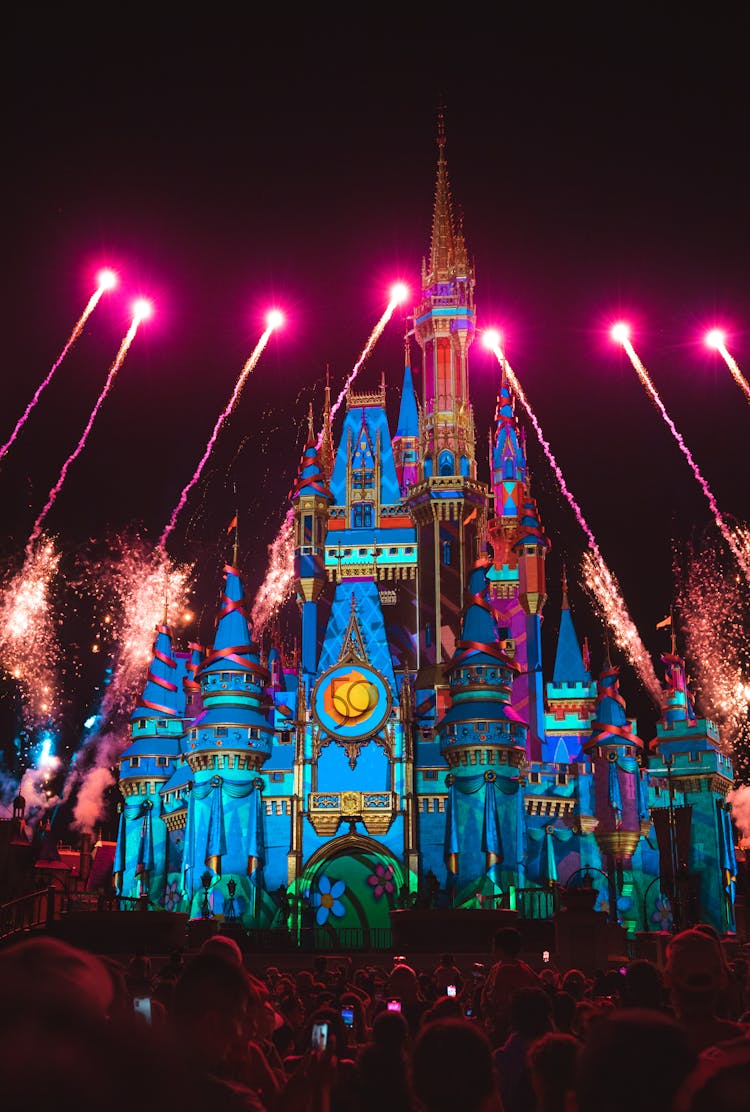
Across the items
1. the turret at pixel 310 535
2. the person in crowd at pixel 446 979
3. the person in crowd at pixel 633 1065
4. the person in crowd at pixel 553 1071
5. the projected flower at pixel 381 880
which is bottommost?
the person in crowd at pixel 553 1071

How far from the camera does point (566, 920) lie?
127 ft

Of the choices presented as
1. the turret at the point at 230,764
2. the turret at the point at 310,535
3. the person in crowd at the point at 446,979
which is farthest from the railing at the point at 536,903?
the person in crowd at the point at 446,979

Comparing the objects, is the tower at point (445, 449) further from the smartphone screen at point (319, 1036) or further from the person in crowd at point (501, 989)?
the smartphone screen at point (319, 1036)

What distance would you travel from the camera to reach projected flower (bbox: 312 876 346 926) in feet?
203

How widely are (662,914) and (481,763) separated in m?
13.4

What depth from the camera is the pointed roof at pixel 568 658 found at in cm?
7750

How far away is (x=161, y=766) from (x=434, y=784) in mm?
15927

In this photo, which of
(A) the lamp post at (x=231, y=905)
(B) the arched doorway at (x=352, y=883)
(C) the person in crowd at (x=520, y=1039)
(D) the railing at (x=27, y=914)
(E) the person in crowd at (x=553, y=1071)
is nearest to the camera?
(E) the person in crowd at (x=553, y=1071)

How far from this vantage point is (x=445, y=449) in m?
73.9

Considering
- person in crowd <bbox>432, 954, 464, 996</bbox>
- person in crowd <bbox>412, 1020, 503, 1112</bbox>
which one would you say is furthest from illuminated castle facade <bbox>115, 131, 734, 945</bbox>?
person in crowd <bbox>412, 1020, 503, 1112</bbox>

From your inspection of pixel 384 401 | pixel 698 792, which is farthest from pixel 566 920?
pixel 384 401

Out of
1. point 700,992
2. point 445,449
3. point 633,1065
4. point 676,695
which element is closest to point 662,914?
point 676,695

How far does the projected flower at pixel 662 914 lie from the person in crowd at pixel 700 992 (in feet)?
200

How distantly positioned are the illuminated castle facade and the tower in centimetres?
13
